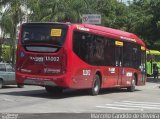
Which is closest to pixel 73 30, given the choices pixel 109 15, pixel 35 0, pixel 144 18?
pixel 35 0

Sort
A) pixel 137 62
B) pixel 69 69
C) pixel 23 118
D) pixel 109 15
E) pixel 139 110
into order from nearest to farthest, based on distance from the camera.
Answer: pixel 23 118 → pixel 139 110 → pixel 69 69 → pixel 137 62 → pixel 109 15

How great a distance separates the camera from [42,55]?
68.2 feet

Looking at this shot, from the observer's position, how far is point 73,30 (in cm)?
2094

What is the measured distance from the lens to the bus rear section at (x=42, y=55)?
67.4 feet

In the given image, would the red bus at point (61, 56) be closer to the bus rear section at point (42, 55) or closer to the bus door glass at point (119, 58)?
the bus rear section at point (42, 55)

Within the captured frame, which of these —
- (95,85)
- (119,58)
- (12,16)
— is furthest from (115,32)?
(12,16)

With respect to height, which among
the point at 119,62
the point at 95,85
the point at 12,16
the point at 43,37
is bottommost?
the point at 95,85

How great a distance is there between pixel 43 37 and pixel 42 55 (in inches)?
30.4

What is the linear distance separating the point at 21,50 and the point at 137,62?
9994 millimetres

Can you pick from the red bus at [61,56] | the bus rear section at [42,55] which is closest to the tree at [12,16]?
the red bus at [61,56]

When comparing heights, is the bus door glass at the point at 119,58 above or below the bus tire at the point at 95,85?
above

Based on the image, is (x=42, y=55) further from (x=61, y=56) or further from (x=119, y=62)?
(x=119, y=62)

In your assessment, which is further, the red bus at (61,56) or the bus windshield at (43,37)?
the bus windshield at (43,37)

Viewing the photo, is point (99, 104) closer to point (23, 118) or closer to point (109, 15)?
point (23, 118)
